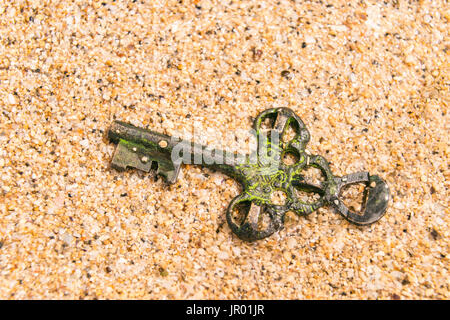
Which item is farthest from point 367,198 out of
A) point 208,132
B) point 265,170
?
point 208,132

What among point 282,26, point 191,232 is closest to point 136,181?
point 191,232

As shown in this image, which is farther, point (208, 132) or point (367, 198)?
point (208, 132)

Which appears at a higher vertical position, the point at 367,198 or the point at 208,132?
the point at 208,132

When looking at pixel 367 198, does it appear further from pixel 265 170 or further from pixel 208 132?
pixel 208 132

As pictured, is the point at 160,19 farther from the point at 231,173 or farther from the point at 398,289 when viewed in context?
the point at 398,289
